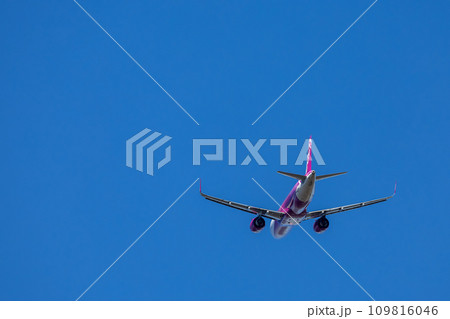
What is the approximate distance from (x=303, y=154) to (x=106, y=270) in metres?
34.2

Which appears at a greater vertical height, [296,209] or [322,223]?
[322,223]

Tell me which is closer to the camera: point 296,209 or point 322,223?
point 296,209

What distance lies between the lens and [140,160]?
243ft

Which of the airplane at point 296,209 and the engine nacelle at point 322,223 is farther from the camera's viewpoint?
the engine nacelle at point 322,223

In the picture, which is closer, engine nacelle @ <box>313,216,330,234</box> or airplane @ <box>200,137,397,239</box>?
airplane @ <box>200,137,397,239</box>

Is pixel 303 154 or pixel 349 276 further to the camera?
pixel 349 276
